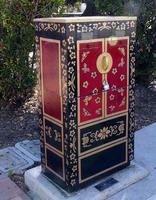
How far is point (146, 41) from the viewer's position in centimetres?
598

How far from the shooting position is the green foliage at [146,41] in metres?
5.81

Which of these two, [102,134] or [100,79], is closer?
[100,79]

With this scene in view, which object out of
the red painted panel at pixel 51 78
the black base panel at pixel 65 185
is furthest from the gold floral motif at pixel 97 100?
the black base panel at pixel 65 185

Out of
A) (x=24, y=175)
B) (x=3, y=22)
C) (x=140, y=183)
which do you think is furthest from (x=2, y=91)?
(x=140, y=183)

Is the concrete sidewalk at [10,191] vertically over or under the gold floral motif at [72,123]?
under

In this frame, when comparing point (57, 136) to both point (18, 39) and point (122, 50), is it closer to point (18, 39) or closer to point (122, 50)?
point (122, 50)

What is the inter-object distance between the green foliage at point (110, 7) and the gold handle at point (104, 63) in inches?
121

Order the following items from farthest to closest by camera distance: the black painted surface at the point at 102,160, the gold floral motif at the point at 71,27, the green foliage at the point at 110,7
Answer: the green foliage at the point at 110,7
the black painted surface at the point at 102,160
the gold floral motif at the point at 71,27

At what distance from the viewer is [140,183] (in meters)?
3.37

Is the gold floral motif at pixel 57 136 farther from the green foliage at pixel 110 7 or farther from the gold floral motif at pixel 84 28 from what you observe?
the green foliage at pixel 110 7

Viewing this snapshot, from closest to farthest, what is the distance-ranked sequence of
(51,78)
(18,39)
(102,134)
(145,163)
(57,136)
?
1. (51,78)
2. (57,136)
3. (102,134)
4. (145,163)
5. (18,39)

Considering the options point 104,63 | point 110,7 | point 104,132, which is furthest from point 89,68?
point 110,7

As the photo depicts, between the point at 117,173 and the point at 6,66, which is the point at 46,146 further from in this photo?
the point at 6,66

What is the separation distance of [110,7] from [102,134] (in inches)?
132
